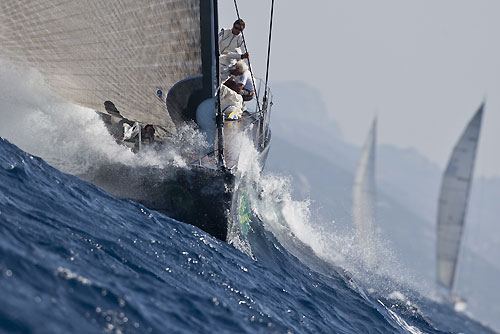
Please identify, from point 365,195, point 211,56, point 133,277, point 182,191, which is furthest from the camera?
point 365,195

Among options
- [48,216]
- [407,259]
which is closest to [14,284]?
[48,216]

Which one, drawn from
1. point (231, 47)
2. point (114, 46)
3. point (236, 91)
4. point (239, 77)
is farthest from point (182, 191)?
point (231, 47)

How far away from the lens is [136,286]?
6.19 meters

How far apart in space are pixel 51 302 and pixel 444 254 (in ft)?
135

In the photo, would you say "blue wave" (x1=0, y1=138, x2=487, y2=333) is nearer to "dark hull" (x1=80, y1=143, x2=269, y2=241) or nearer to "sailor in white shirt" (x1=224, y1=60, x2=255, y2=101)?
"dark hull" (x1=80, y1=143, x2=269, y2=241)

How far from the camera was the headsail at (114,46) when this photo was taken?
31.4ft

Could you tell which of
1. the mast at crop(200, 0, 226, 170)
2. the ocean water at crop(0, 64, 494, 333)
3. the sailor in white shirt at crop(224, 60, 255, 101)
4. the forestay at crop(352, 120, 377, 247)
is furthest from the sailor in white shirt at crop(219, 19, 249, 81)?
the forestay at crop(352, 120, 377, 247)

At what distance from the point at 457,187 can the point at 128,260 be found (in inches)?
1460

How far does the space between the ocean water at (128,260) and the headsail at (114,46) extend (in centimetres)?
68

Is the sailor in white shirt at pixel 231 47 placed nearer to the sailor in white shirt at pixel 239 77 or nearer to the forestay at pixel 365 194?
the sailor in white shirt at pixel 239 77

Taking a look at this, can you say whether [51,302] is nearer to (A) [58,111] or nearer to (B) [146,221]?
(B) [146,221]

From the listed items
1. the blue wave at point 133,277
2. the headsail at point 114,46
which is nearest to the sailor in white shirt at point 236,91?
the headsail at point 114,46

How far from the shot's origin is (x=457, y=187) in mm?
40656

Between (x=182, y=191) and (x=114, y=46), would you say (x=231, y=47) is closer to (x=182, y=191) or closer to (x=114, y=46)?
(x=114, y=46)
